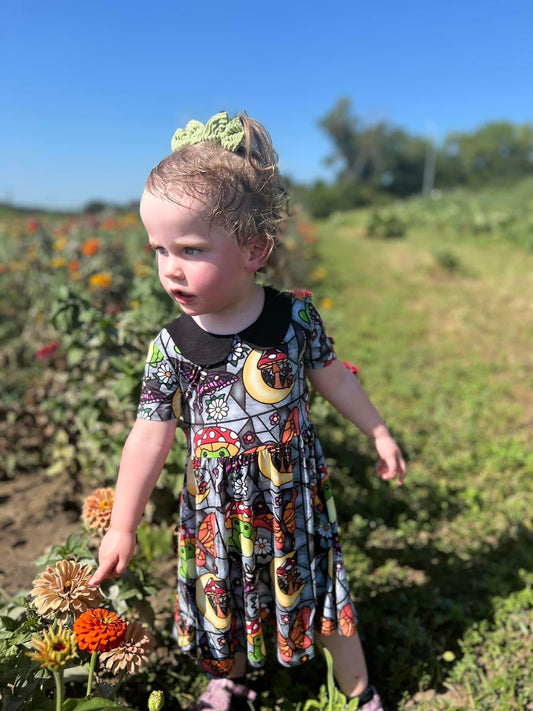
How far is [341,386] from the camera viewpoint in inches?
55.3

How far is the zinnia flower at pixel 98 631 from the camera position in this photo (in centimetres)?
98

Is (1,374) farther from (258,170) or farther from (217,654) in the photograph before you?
(258,170)

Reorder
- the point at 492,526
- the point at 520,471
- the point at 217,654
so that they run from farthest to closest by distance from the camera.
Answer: the point at 520,471
the point at 492,526
the point at 217,654

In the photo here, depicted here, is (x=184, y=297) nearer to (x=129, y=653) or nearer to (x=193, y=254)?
(x=193, y=254)

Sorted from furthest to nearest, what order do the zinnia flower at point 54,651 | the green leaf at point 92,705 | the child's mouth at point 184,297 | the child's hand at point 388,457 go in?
1. the child's hand at point 388,457
2. the child's mouth at point 184,297
3. the green leaf at point 92,705
4. the zinnia flower at point 54,651

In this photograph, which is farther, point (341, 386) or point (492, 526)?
point (492, 526)

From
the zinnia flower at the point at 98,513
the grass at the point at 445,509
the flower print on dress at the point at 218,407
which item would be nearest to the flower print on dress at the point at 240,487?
the flower print on dress at the point at 218,407

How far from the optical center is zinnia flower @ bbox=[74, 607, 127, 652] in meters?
0.98

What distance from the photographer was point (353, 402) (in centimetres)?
142

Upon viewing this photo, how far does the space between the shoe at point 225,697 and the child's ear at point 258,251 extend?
1.09 meters

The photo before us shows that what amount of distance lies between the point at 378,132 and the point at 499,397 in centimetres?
4910

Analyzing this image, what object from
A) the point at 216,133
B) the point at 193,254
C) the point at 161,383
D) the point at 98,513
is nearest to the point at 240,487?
the point at 161,383

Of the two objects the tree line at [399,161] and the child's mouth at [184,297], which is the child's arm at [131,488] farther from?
the tree line at [399,161]

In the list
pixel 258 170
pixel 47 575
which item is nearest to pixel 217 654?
pixel 47 575
